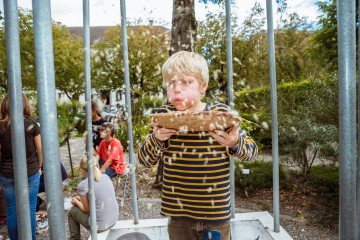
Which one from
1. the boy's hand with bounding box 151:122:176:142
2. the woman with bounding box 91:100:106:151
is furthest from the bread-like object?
the woman with bounding box 91:100:106:151

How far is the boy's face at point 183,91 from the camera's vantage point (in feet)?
4.70

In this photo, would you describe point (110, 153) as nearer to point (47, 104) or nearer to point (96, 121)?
point (96, 121)

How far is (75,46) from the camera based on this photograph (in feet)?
60.0

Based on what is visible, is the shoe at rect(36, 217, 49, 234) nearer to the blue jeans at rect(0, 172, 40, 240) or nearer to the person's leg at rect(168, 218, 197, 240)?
the blue jeans at rect(0, 172, 40, 240)

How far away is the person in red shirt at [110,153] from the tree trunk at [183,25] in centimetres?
151

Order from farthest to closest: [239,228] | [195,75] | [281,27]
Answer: [281,27], [239,228], [195,75]

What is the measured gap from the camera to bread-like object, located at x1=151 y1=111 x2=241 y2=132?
1184 mm

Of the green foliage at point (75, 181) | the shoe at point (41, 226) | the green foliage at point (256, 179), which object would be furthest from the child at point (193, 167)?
the green foliage at point (75, 181)

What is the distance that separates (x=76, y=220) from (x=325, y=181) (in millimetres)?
3971

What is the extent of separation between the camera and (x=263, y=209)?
434cm

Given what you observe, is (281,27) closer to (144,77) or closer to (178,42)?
(144,77)

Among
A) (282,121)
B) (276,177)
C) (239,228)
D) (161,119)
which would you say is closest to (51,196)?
(161,119)

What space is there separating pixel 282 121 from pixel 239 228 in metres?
3.14

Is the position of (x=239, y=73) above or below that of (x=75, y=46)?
below
